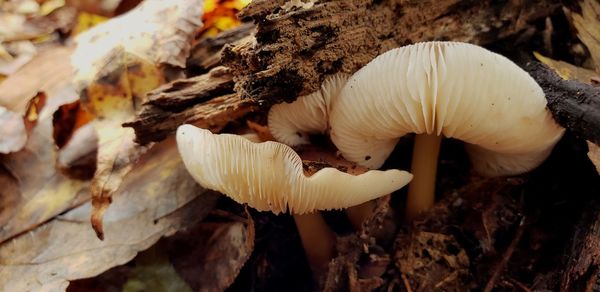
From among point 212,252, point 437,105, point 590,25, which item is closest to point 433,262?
point 437,105

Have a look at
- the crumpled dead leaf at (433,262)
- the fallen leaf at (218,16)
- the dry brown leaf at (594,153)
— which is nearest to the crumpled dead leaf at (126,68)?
the fallen leaf at (218,16)

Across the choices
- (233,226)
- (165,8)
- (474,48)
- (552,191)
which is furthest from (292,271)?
(165,8)

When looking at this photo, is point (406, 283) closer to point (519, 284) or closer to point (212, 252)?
point (519, 284)

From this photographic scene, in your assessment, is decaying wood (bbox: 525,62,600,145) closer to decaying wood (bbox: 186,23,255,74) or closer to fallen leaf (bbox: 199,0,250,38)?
decaying wood (bbox: 186,23,255,74)

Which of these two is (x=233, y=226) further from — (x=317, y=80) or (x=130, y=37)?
(x=130, y=37)

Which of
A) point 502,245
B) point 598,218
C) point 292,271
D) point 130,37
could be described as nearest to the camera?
point 598,218
